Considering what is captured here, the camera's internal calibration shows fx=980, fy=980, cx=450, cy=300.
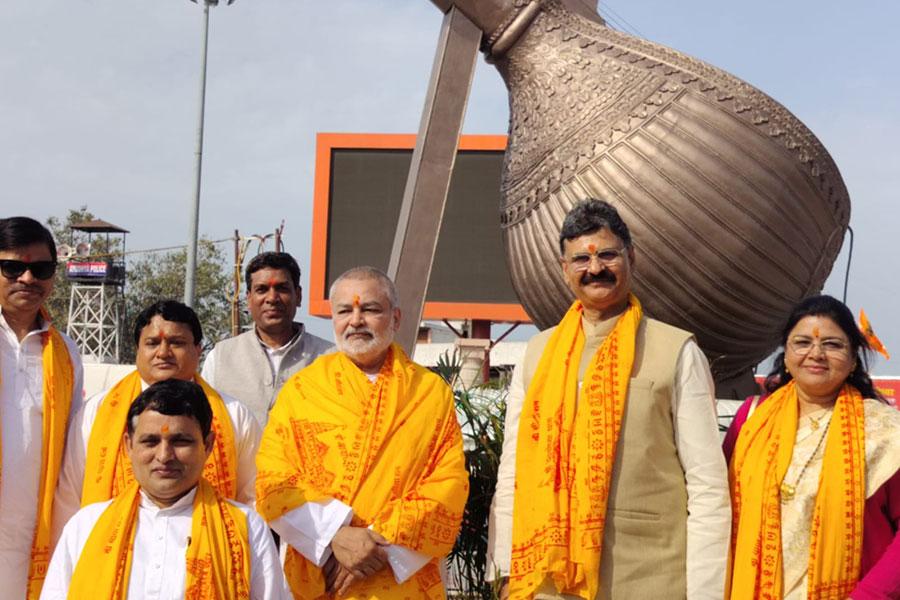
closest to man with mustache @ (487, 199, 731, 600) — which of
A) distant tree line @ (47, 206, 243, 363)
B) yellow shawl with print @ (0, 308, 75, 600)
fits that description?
yellow shawl with print @ (0, 308, 75, 600)

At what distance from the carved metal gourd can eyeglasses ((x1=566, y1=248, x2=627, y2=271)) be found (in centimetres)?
235

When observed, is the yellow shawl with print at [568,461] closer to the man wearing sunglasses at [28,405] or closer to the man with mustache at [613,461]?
the man with mustache at [613,461]

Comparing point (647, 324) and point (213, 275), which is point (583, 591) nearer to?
point (647, 324)

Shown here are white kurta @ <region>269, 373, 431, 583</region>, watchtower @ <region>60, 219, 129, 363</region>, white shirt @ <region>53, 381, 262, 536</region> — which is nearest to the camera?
white kurta @ <region>269, 373, 431, 583</region>

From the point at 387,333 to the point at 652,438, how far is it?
2.45 ft

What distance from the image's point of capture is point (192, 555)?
2.19 m

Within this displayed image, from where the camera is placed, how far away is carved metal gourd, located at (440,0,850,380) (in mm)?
4742

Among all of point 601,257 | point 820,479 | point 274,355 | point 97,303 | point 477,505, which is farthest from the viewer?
point 97,303

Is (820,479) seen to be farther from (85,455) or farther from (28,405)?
(28,405)

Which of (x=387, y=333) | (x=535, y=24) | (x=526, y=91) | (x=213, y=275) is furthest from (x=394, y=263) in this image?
(x=213, y=275)

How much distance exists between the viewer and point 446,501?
2514 millimetres

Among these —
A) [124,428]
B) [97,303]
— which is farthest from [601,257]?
[97,303]

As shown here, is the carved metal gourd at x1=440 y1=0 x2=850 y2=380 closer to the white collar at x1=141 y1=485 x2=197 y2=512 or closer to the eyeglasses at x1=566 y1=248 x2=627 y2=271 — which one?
the eyeglasses at x1=566 y1=248 x2=627 y2=271

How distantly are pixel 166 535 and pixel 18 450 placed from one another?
68cm
